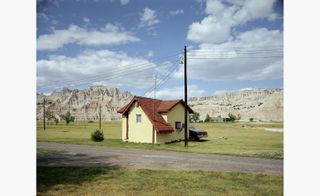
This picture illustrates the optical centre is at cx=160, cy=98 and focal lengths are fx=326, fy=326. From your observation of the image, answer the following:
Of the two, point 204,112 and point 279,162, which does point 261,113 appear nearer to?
point 204,112

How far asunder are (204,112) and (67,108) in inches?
3204

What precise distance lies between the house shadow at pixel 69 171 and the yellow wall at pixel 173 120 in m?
10.5

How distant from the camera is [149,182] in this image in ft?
30.7

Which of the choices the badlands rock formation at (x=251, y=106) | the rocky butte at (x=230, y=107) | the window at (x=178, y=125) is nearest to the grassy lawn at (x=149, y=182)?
the window at (x=178, y=125)

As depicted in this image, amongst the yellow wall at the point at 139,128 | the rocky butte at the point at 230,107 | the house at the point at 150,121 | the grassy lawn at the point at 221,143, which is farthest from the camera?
the rocky butte at the point at 230,107

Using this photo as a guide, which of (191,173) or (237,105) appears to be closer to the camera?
(191,173)

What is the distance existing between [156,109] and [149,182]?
55.2 feet

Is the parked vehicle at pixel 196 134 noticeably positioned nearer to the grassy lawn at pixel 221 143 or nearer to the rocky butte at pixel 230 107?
the grassy lawn at pixel 221 143

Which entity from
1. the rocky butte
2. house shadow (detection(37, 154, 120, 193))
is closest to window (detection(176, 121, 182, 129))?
house shadow (detection(37, 154, 120, 193))

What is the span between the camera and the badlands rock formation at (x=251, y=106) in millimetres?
142625

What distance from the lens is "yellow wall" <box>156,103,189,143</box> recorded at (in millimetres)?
24703

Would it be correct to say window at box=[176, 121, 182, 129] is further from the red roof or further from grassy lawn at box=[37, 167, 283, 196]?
grassy lawn at box=[37, 167, 283, 196]
